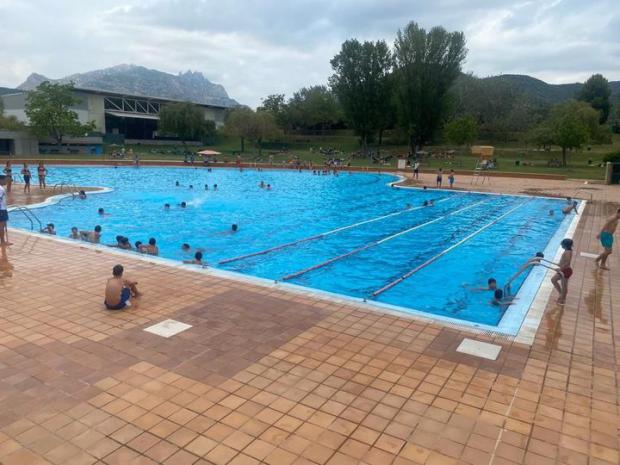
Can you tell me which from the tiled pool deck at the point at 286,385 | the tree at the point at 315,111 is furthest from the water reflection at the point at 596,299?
the tree at the point at 315,111

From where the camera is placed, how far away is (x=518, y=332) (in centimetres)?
630

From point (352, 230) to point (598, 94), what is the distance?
258 feet

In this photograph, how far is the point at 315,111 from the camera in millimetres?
71125

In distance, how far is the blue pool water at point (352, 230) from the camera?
1142cm

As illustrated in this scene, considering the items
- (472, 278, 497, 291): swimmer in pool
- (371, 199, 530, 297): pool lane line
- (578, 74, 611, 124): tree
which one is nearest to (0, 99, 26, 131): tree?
(371, 199, 530, 297): pool lane line

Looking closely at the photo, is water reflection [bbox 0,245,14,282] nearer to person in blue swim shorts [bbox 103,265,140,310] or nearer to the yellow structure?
person in blue swim shorts [bbox 103,265,140,310]

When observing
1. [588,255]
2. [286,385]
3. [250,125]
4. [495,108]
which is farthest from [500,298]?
[495,108]

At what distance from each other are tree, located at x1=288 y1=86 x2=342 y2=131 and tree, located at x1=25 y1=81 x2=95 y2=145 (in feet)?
99.5

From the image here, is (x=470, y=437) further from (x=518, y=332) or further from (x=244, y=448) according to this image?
(x=518, y=332)

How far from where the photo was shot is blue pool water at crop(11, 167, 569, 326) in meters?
11.4

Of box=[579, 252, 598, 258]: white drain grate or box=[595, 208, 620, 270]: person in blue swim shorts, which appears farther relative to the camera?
box=[579, 252, 598, 258]: white drain grate

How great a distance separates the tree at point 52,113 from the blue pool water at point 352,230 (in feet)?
75.3

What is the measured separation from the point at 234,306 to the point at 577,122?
43611 mm

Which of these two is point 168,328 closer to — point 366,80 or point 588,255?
point 588,255
